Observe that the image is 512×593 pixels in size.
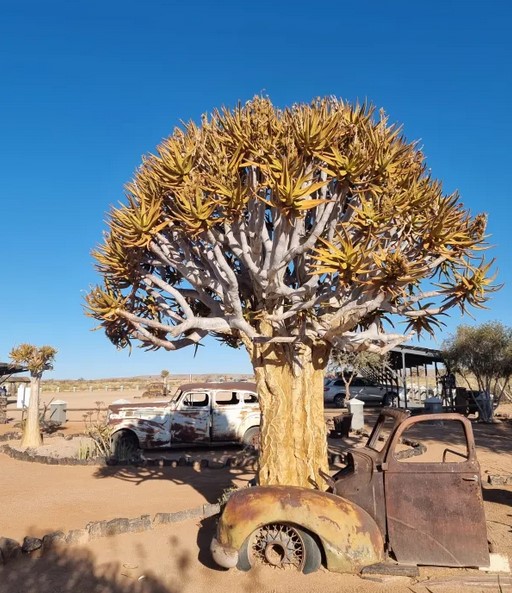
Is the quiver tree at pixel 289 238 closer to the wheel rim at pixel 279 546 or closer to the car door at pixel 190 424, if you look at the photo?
the wheel rim at pixel 279 546

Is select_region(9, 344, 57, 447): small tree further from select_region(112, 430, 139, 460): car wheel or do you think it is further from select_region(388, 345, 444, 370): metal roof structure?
select_region(388, 345, 444, 370): metal roof structure

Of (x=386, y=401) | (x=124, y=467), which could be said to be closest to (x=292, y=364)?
(x=124, y=467)

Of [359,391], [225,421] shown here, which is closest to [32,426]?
[225,421]

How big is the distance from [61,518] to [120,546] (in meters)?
1.89

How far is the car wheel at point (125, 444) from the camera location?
13.7m

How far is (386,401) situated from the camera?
98.7 feet

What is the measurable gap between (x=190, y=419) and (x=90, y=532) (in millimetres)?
8058

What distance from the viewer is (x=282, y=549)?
5.43 metres

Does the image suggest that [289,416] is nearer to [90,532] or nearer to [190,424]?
[90,532]

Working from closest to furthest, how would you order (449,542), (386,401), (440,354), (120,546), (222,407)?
1. (449,542)
2. (120,546)
3. (222,407)
4. (440,354)
5. (386,401)

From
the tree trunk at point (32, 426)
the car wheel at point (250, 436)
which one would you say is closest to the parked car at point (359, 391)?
the car wheel at point (250, 436)

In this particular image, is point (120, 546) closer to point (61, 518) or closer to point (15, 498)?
point (61, 518)

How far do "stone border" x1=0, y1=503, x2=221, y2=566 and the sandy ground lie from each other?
4.5 inches

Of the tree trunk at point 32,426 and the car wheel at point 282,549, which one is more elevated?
the tree trunk at point 32,426
